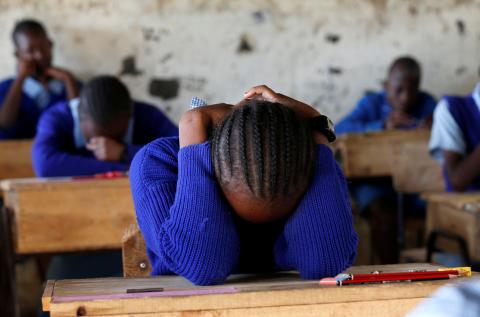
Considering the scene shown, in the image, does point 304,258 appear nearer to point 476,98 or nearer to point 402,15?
point 476,98

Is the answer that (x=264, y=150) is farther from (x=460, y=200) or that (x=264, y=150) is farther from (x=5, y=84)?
(x=5, y=84)

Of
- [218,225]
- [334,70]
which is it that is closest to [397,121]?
[334,70]

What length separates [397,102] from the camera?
5.38m

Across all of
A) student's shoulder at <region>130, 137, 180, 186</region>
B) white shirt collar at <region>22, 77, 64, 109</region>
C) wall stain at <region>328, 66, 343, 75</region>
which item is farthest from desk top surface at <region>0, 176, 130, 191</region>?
wall stain at <region>328, 66, 343, 75</region>

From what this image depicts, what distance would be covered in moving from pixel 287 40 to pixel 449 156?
91.7 inches

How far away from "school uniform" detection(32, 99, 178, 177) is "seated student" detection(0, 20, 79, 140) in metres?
1.38

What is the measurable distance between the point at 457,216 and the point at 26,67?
3108 millimetres

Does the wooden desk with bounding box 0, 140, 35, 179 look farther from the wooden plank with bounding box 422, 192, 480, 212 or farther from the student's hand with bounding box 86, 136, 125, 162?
the wooden plank with bounding box 422, 192, 480, 212

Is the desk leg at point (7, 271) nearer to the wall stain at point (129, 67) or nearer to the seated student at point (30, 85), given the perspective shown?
the seated student at point (30, 85)

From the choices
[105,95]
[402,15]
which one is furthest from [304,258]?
[402,15]

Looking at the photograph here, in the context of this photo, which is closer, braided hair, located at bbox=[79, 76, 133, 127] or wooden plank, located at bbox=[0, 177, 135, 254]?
wooden plank, located at bbox=[0, 177, 135, 254]

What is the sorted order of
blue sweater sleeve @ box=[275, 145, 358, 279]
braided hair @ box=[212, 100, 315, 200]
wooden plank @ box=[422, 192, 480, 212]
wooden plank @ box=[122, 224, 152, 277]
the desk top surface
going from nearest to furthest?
braided hair @ box=[212, 100, 315, 200], blue sweater sleeve @ box=[275, 145, 358, 279], wooden plank @ box=[122, 224, 152, 277], wooden plank @ box=[422, 192, 480, 212], the desk top surface

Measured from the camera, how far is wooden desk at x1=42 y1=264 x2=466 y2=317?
136cm

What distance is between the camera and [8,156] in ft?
13.9
